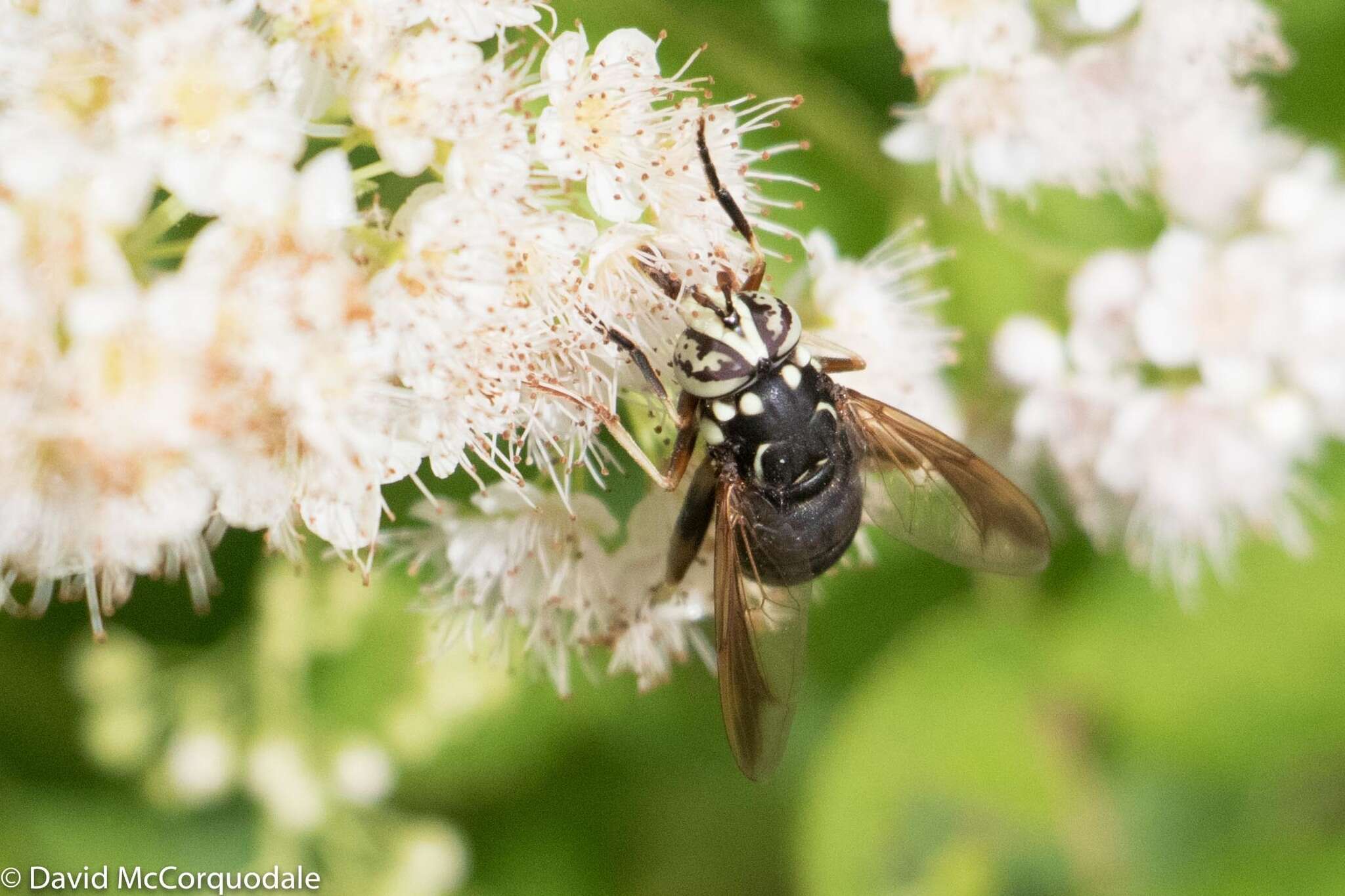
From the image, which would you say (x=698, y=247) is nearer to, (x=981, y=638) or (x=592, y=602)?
(x=592, y=602)

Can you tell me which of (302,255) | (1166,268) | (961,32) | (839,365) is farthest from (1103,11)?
(302,255)

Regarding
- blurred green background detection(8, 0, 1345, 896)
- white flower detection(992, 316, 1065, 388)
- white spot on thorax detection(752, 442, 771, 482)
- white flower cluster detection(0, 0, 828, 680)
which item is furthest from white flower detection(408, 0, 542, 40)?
white flower detection(992, 316, 1065, 388)

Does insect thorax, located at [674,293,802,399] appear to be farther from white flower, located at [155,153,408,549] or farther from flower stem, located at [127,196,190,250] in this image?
flower stem, located at [127,196,190,250]

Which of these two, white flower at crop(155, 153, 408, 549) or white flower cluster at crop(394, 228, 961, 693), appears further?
white flower cluster at crop(394, 228, 961, 693)

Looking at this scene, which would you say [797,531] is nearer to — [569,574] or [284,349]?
[569,574]

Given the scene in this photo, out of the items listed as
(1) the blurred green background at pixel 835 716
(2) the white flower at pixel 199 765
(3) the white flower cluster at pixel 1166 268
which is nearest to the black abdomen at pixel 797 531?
(1) the blurred green background at pixel 835 716

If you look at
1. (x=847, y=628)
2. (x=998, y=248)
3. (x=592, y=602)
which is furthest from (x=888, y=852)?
(x=998, y=248)
